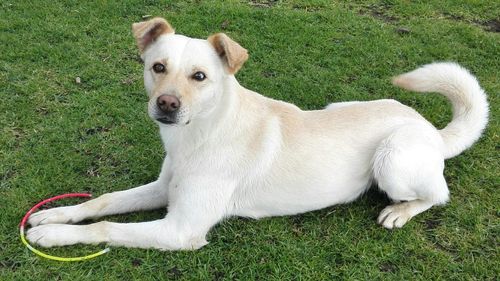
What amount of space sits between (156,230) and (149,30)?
1481mm

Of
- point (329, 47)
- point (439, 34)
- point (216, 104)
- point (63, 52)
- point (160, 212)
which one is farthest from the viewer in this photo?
point (439, 34)

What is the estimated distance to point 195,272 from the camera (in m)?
3.58

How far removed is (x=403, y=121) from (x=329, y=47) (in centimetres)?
281

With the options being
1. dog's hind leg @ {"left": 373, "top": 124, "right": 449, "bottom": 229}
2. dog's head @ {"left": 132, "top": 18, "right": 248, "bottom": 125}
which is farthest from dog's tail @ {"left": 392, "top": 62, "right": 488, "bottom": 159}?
dog's head @ {"left": 132, "top": 18, "right": 248, "bottom": 125}

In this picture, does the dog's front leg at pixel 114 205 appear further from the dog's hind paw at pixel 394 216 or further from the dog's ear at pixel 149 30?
the dog's hind paw at pixel 394 216

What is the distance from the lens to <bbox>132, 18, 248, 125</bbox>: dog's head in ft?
10.7

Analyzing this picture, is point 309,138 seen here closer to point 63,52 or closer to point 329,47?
point 329,47

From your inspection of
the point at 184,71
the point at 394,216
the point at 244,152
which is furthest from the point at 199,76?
the point at 394,216

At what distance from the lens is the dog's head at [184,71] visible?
3273 mm

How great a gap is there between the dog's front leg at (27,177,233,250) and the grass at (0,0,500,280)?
9 cm

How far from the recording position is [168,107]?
323cm

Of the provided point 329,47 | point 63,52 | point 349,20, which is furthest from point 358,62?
point 63,52

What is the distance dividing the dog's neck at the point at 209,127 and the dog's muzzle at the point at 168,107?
0.29 meters

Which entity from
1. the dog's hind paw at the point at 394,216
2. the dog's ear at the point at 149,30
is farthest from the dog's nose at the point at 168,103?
the dog's hind paw at the point at 394,216
